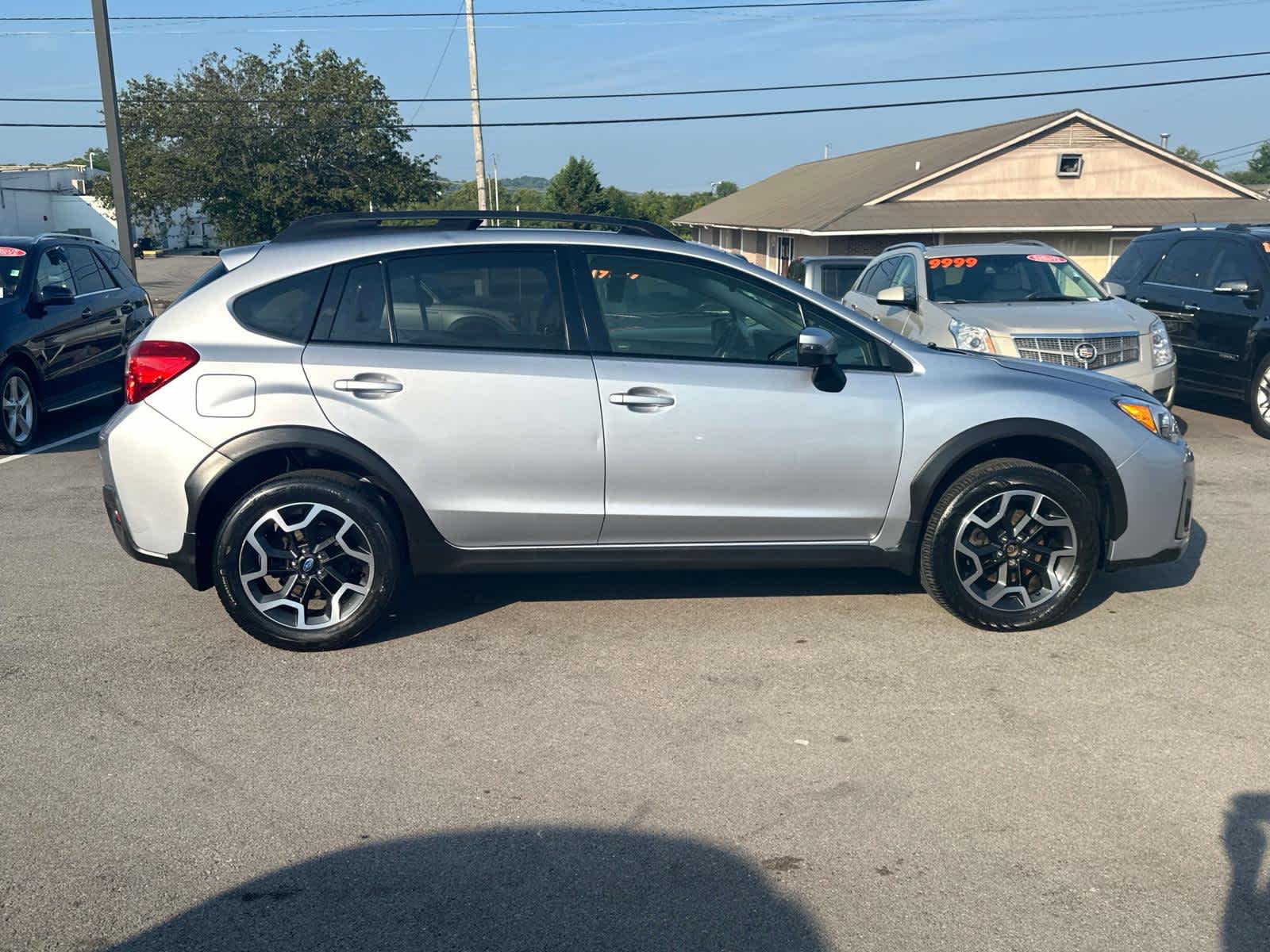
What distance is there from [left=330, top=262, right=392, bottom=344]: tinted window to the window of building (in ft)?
120

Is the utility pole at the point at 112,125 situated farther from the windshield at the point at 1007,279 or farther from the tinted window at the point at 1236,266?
the tinted window at the point at 1236,266

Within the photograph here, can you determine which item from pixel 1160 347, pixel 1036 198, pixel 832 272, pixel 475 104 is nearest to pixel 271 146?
pixel 475 104

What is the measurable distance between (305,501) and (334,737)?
1.13 metres

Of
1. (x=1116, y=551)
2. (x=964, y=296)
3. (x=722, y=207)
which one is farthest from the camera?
(x=722, y=207)

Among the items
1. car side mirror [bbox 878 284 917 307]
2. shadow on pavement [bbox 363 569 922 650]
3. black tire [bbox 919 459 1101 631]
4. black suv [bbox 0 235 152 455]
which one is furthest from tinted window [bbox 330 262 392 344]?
car side mirror [bbox 878 284 917 307]

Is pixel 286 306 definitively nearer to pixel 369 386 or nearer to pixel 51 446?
pixel 369 386

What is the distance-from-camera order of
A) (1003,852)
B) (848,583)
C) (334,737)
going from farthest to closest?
1. (848,583)
2. (334,737)
3. (1003,852)

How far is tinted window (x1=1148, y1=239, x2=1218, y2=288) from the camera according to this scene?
11.4 meters

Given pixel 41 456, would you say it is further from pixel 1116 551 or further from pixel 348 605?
pixel 1116 551

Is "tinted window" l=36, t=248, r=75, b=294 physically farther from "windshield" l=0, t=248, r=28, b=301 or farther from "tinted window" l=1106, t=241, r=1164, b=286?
"tinted window" l=1106, t=241, r=1164, b=286

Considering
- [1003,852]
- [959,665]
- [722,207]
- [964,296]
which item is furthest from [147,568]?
[722,207]

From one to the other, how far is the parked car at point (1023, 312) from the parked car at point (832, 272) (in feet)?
11.6

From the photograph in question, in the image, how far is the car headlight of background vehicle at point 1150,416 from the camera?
5.50 metres

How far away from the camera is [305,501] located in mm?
4973
